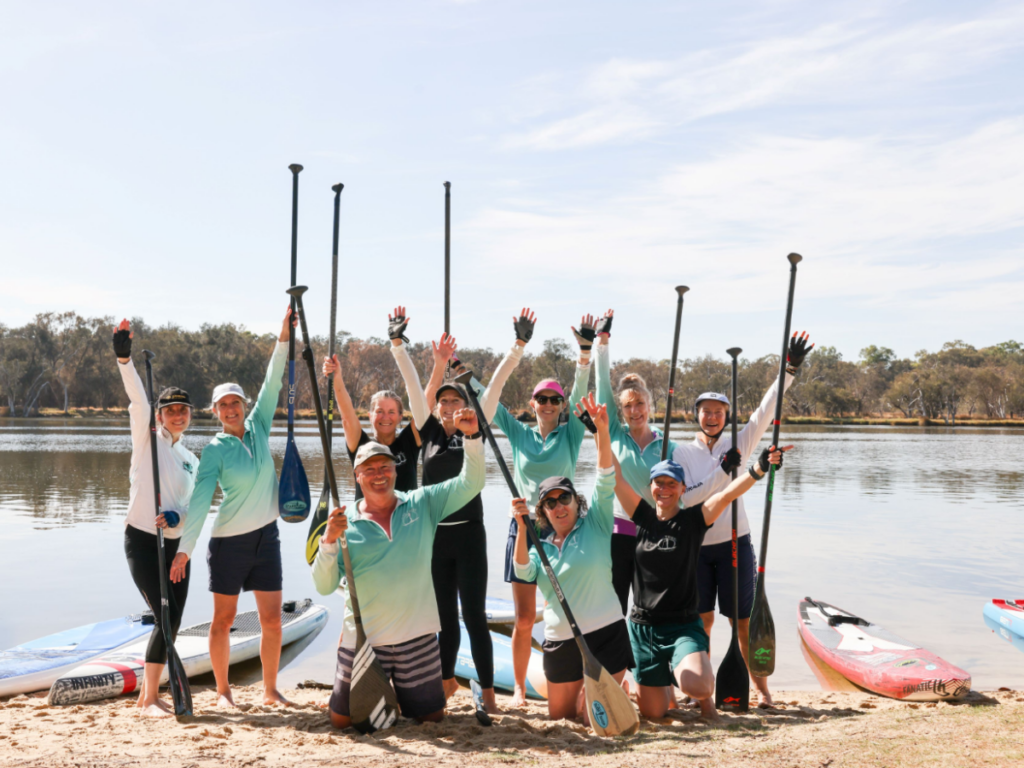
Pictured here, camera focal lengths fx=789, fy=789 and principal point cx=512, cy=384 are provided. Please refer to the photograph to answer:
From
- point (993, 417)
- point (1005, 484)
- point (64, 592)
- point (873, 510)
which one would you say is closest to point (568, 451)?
point (64, 592)

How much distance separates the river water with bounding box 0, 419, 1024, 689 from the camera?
298 inches

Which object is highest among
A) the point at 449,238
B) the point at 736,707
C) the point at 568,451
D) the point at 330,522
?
the point at 449,238

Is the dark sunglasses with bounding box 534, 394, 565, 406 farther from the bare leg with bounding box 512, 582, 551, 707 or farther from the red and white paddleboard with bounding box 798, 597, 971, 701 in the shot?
the red and white paddleboard with bounding box 798, 597, 971, 701

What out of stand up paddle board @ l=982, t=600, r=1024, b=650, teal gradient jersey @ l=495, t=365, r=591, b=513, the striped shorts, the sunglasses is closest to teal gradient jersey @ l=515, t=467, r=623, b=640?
the sunglasses

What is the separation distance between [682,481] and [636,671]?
1.12m

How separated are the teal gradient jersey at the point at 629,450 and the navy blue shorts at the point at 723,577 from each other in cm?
49

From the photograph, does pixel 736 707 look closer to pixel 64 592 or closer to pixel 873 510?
pixel 64 592

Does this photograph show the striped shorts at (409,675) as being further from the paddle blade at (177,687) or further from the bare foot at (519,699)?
the paddle blade at (177,687)

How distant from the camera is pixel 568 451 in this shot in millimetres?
4738

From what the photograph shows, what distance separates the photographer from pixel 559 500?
4297 millimetres

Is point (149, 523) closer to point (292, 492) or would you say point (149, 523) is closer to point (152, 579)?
point (152, 579)

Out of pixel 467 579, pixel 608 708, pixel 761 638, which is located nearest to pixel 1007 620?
pixel 761 638

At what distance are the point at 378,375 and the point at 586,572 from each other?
74229 mm

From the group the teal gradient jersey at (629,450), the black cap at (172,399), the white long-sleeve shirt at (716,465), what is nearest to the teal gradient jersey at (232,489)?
the black cap at (172,399)
